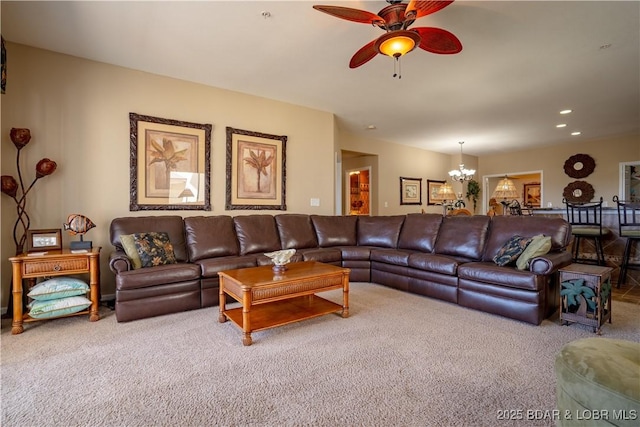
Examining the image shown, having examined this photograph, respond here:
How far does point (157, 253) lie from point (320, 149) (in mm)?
3155

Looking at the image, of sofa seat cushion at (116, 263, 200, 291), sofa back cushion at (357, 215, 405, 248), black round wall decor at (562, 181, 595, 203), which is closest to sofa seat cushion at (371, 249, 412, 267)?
sofa back cushion at (357, 215, 405, 248)

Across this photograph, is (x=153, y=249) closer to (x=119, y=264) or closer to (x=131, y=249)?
(x=131, y=249)

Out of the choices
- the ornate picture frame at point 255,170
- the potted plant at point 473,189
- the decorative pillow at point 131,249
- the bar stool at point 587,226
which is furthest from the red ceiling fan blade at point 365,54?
the potted plant at point 473,189

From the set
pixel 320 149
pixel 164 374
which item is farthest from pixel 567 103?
pixel 164 374

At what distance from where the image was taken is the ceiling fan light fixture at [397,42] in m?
2.22

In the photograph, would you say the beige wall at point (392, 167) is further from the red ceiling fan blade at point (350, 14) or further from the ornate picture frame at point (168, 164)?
the red ceiling fan blade at point (350, 14)

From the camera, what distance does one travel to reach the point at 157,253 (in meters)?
3.16

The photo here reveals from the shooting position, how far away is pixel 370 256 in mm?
4344

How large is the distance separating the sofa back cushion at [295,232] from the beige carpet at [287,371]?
1.63 meters

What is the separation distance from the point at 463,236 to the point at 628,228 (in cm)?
250

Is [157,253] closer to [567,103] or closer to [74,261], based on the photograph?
[74,261]

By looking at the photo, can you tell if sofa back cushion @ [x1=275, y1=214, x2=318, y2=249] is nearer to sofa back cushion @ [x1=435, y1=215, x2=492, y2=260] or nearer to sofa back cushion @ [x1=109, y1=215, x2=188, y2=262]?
sofa back cushion @ [x1=109, y1=215, x2=188, y2=262]

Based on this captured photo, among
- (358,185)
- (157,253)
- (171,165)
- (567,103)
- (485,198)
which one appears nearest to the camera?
(157,253)

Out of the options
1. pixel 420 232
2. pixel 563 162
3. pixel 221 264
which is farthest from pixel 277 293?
pixel 563 162
